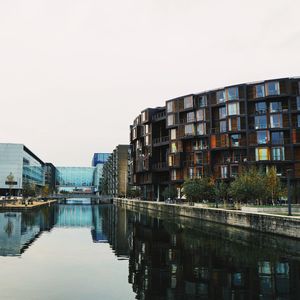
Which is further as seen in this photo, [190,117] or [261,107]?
[190,117]

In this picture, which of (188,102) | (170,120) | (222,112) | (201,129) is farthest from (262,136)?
(170,120)

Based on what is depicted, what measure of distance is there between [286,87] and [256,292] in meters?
67.5

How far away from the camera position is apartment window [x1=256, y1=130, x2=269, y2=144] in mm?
76188

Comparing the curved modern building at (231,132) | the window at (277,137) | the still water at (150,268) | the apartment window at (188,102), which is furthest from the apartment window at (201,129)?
the still water at (150,268)

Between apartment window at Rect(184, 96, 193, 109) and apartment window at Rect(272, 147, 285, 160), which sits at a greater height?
apartment window at Rect(184, 96, 193, 109)

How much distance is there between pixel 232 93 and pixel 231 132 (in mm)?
8302

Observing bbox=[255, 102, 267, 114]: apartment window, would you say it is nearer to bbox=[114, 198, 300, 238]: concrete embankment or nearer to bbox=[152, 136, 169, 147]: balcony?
bbox=[152, 136, 169, 147]: balcony

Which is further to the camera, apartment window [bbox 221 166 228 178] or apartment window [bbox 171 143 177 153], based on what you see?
apartment window [bbox 171 143 177 153]

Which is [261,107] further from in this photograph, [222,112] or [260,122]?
[222,112]

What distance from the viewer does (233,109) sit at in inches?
3110

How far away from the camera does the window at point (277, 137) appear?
249ft

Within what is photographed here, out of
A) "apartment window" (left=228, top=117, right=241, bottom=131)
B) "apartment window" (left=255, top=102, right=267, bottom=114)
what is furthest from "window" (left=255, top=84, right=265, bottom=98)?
"apartment window" (left=228, top=117, right=241, bottom=131)

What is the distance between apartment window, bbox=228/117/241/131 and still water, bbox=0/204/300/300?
48.8 m

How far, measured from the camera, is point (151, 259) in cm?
2203
